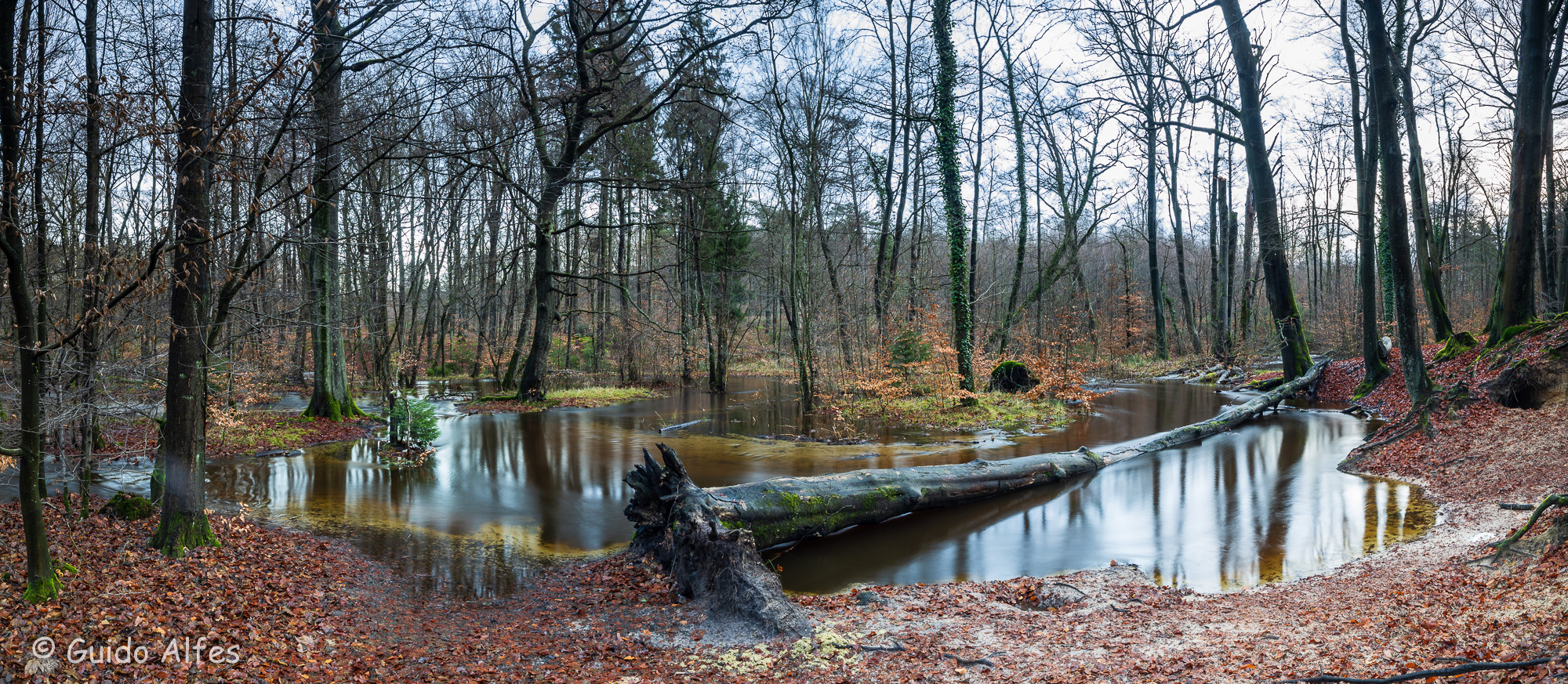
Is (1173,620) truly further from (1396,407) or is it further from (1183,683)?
(1396,407)

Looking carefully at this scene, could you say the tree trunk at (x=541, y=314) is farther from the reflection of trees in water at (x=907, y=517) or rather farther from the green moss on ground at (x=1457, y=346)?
the green moss on ground at (x=1457, y=346)

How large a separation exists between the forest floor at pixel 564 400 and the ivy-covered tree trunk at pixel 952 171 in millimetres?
10401

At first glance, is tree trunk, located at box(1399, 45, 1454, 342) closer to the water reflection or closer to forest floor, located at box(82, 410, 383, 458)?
the water reflection

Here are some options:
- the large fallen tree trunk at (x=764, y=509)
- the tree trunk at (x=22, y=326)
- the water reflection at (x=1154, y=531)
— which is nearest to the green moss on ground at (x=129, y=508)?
the tree trunk at (x=22, y=326)

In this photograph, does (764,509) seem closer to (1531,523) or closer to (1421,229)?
(1531,523)

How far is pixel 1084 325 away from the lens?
3488 centimetres

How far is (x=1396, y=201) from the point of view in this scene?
510 inches

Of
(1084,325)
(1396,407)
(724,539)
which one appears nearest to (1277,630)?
(724,539)

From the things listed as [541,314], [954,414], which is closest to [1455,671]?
[954,414]

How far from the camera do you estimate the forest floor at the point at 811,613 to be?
3.97m

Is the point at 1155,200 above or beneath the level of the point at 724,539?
above

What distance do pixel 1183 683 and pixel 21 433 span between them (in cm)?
671

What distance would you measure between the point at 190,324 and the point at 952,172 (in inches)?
584

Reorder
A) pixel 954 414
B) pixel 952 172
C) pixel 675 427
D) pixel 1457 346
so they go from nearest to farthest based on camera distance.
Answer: pixel 1457 346, pixel 954 414, pixel 675 427, pixel 952 172
